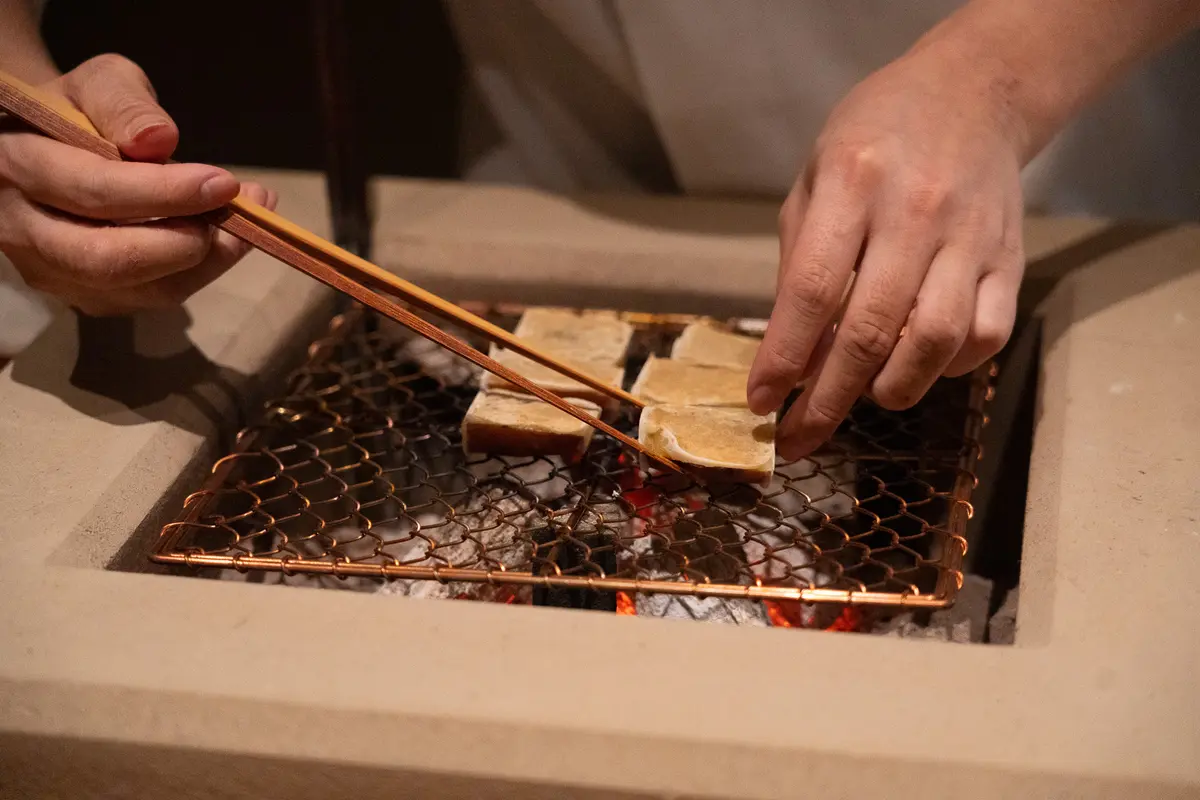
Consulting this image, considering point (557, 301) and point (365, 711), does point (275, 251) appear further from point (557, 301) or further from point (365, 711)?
point (557, 301)

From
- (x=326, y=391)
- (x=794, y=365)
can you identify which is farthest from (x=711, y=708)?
(x=326, y=391)

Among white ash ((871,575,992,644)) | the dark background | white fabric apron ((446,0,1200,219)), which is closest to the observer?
white ash ((871,575,992,644))

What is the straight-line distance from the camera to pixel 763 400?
3.41ft

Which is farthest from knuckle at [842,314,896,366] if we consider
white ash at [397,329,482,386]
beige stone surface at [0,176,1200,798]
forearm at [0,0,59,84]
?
forearm at [0,0,59,84]

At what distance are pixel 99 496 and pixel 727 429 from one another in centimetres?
65

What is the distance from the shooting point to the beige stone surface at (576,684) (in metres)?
0.71

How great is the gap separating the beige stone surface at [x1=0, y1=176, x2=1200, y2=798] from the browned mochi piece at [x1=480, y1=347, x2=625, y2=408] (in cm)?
39

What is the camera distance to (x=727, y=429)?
3.65 feet

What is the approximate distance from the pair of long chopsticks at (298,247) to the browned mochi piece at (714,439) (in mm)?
69

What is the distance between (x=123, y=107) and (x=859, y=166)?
71 centimetres

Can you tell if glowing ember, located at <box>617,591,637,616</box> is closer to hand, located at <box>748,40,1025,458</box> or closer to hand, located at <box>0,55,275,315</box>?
hand, located at <box>748,40,1025,458</box>

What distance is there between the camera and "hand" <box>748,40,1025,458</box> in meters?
0.95

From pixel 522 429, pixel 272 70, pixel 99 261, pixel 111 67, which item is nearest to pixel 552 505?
pixel 522 429

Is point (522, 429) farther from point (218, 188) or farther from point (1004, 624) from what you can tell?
point (1004, 624)
